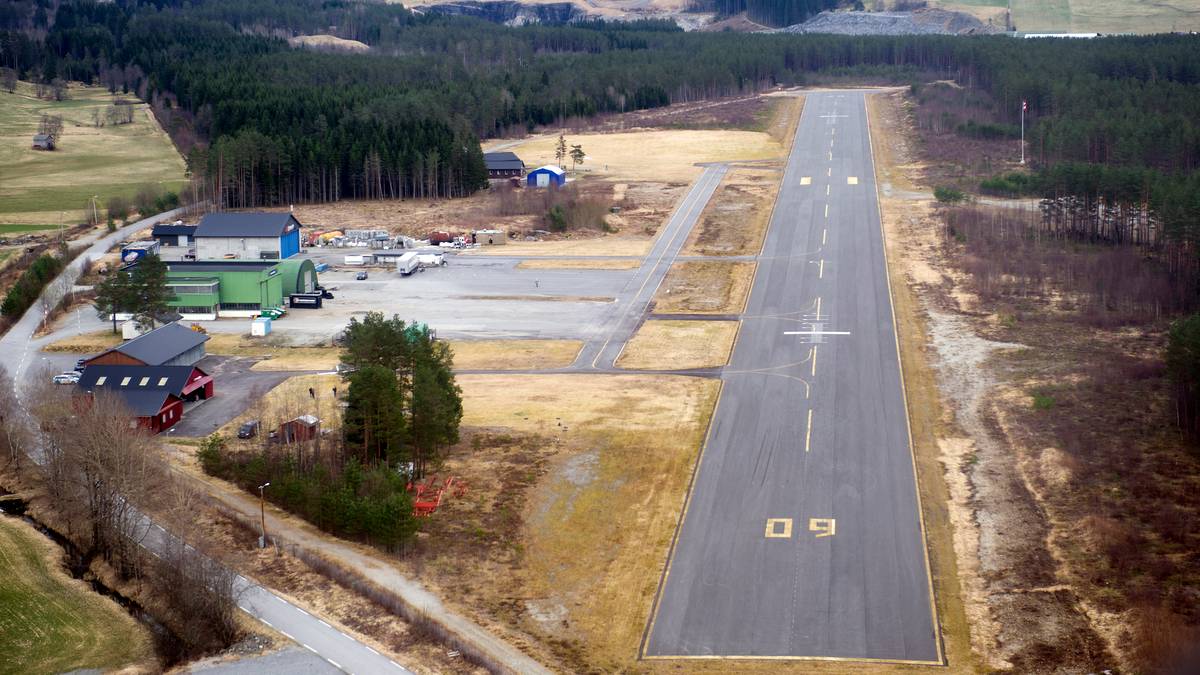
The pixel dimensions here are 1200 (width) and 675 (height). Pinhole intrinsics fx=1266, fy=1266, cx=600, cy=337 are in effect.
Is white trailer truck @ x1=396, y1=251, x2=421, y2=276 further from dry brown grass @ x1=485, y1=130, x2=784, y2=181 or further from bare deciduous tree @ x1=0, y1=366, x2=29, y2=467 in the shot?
dry brown grass @ x1=485, y1=130, x2=784, y2=181

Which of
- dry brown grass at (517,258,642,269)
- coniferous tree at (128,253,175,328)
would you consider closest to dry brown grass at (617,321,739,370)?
dry brown grass at (517,258,642,269)

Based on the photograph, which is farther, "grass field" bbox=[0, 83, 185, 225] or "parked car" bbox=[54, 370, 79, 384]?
"grass field" bbox=[0, 83, 185, 225]

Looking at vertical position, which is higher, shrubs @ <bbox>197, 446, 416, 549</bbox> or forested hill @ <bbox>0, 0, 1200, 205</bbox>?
forested hill @ <bbox>0, 0, 1200, 205</bbox>

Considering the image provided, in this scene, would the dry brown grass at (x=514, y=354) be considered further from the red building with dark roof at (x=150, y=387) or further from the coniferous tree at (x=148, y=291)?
the coniferous tree at (x=148, y=291)

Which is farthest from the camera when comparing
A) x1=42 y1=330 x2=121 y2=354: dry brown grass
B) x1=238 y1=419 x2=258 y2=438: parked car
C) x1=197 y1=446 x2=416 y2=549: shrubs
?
x1=42 y1=330 x2=121 y2=354: dry brown grass

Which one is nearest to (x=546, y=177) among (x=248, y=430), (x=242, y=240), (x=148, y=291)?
(x=242, y=240)

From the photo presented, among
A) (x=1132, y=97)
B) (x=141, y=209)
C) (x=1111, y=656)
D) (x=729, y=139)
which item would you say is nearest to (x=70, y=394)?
(x=1111, y=656)
